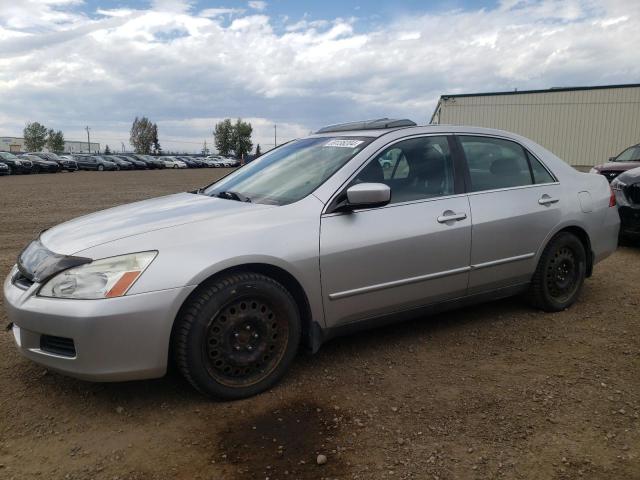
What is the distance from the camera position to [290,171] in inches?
152

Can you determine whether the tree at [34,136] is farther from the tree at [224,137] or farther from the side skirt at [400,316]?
the side skirt at [400,316]

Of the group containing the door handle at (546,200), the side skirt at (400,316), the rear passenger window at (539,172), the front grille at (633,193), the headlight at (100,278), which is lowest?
the side skirt at (400,316)

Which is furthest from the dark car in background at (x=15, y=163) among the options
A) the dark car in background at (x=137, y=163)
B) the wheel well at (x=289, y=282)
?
the wheel well at (x=289, y=282)

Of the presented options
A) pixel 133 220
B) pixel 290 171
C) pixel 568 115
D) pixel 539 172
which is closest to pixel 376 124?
pixel 290 171

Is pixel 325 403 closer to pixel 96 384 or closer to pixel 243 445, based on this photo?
pixel 243 445

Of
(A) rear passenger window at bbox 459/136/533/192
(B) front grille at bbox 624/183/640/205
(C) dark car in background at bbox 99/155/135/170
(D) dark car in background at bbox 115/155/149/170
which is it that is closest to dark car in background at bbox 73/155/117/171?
(C) dark car in background at bbox 99/155/135/170

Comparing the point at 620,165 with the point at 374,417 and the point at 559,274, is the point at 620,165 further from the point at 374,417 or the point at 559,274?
the point at 374,417

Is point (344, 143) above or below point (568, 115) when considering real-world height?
below

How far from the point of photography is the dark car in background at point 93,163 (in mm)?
48781

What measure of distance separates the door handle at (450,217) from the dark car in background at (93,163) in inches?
1969

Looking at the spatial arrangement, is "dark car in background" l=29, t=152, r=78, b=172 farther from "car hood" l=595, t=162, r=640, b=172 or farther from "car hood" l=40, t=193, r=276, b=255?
"car hood" l=40, t=193, r=276, b=255

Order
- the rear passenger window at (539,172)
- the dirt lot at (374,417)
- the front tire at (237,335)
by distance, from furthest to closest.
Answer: the rear passenger window at (539,172) → the front tire at (237,335) → the dirt lot at (374,417)

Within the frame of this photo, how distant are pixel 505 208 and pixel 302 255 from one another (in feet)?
5.71

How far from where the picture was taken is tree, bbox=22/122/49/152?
98.6 m
